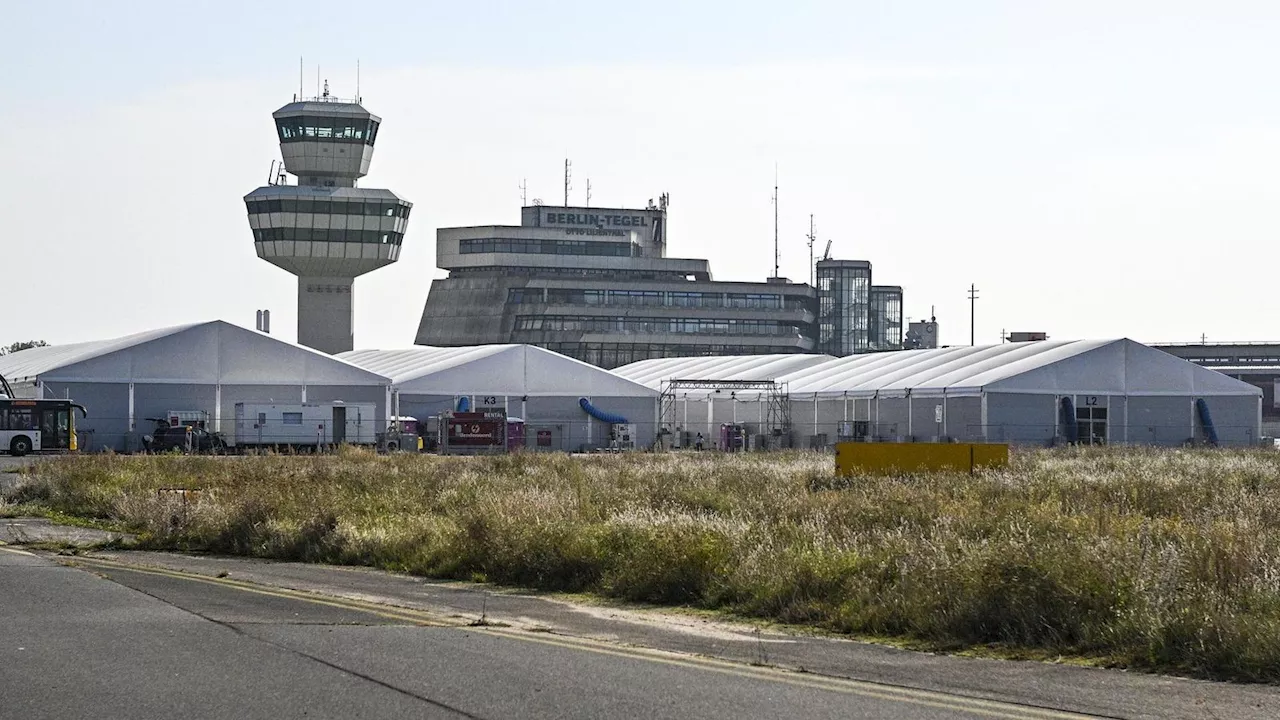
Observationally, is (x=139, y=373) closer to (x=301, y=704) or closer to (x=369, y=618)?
(x=369, y=618)

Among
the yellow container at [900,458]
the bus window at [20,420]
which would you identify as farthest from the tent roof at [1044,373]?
the bus window at [20,420]

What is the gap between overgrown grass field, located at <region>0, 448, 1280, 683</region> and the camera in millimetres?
13695

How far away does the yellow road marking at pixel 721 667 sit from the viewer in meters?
10.5

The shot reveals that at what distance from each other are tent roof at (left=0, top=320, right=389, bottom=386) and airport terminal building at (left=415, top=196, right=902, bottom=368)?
7255 centimetres

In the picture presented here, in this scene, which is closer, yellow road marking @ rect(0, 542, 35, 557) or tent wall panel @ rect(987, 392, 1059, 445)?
yellow road marking @ rect(0, 542, 35, 557)

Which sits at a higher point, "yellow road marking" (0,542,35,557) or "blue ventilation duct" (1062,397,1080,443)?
"blue ventilation duct" (1062,397,1080,443)

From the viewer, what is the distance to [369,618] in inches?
604

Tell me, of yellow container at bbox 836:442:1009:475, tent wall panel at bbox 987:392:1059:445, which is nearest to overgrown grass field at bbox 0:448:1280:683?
yellow container at bbox 836:442:1009:475

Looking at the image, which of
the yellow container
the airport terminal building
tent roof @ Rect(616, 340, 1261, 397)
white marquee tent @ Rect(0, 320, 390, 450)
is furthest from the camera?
the airport terminal building

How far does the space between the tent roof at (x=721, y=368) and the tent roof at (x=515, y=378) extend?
308 inches

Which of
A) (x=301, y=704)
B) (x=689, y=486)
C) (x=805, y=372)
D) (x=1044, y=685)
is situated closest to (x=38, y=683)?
(x=301, y=704)

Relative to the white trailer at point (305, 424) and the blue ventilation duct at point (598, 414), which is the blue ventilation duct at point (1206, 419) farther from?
the white trailer at point (305, 424)

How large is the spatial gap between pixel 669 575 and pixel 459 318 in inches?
5249

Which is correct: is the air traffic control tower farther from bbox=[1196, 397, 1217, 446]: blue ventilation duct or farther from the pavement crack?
the pavement crack
